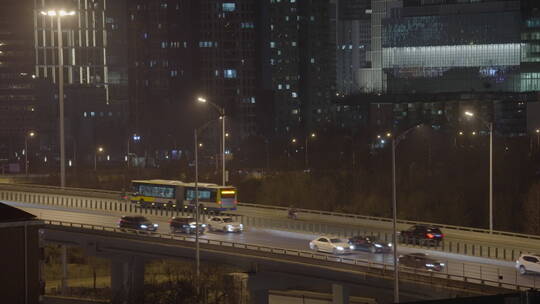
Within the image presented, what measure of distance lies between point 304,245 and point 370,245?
14.5 feet

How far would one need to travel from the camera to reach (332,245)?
4631 cm

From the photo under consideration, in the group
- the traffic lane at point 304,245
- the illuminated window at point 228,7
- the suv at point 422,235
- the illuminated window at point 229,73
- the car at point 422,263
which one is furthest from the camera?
the illuminated window at point 229,73

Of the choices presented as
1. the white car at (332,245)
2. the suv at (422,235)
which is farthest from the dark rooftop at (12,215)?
the suv at (422,235)

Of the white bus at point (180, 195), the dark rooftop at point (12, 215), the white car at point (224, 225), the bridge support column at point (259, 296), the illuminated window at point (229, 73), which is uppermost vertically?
the illuminated window at point (229, 73)

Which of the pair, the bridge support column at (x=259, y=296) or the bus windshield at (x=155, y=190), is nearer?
the bridge support column at (x=259, y=296)

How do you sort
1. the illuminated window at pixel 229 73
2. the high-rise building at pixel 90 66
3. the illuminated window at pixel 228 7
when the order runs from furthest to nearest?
the illuminated window at pixel 229 73
the illuminated window at pixel 228 7
the high-rise building at pixel 90 66

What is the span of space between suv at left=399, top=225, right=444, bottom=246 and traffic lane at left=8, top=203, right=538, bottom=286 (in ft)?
4.63

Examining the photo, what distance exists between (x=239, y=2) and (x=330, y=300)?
111 m

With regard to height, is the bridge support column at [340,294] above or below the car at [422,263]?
below

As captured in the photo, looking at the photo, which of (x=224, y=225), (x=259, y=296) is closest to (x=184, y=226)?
(x=224, y=225)

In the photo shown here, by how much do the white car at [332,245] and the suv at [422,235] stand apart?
5.06 metres

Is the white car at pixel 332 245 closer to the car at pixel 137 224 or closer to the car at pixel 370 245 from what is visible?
A: the car at pixel 370 245

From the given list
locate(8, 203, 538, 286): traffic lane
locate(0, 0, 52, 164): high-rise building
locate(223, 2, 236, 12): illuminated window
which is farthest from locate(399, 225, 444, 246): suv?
locate(0, 0, 52, 164): high-rise building

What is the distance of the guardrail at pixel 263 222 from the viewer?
158 ft
